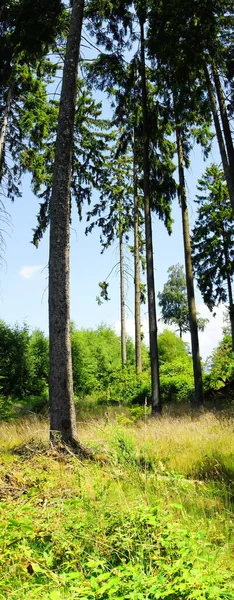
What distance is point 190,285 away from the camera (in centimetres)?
1369

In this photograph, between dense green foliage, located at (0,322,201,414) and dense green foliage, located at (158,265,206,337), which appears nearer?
dense green foliage, located at (0,322,201,414)

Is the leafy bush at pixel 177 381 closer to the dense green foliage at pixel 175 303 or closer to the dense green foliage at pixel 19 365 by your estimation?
the dense green foliage at pixel 19 365

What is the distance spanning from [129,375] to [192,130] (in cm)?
1045

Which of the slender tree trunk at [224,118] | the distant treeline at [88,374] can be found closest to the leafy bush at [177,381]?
the distant treeline at [88,374]

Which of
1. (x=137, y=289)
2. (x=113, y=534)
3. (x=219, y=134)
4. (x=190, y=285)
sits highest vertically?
(x=219, y=134)

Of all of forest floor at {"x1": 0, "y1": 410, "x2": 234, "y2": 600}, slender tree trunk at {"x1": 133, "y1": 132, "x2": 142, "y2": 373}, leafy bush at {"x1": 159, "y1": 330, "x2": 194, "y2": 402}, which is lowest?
forest floor at {"x1": 0, "y1": 410, "x2": 234, "y2": 600}

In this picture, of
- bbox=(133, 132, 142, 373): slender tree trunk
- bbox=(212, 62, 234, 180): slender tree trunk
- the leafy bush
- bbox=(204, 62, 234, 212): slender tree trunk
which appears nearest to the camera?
bbox=(204, 62, 234, 212): slender tree trunk

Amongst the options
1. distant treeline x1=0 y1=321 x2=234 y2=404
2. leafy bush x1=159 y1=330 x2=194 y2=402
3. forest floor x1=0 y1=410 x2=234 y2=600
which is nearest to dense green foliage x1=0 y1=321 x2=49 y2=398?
distant treeline x1=0 y1=321 x2=234 y2=404

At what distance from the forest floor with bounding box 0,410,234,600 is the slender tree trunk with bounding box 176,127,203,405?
23.2ft

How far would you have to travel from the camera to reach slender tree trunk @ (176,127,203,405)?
13.1m

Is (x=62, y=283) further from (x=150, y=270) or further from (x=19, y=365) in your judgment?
(x=19, y=365)

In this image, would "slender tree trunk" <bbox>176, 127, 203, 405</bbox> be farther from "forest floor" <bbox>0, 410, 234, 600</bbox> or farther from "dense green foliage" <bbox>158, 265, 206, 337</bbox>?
"dense green foliage" <bbox>158, 265, 206, 337</bbox>

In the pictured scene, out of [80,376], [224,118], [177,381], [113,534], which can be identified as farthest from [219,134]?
[80,376]

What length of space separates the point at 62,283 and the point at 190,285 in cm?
742
